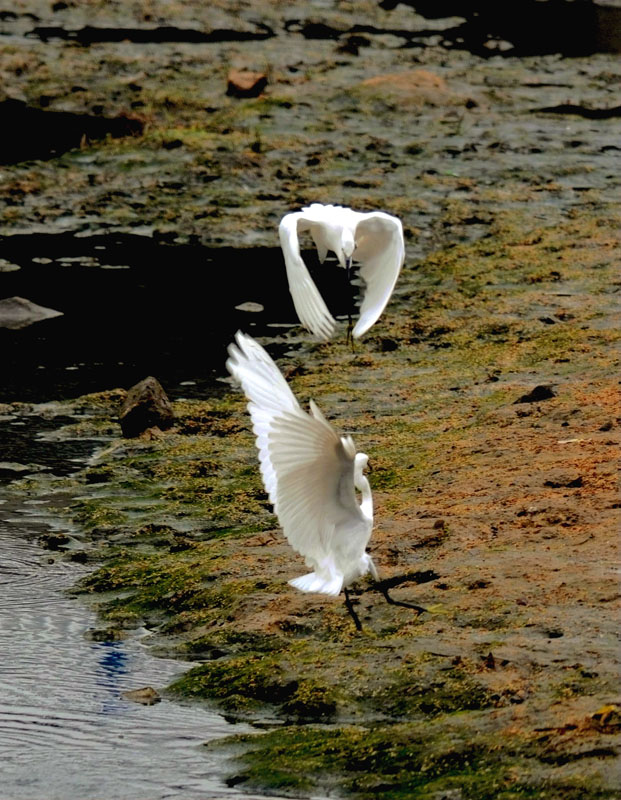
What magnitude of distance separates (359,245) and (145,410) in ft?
5.75

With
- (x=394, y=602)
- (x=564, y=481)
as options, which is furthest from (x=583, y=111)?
(x=394, y=602)

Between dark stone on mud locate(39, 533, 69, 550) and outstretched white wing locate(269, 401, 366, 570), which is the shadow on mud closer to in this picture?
dark stone on mud locate(39, 533, 69, 550)

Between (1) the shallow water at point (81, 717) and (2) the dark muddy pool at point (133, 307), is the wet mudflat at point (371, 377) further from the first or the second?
(1) the shallow water at point (81, 717)

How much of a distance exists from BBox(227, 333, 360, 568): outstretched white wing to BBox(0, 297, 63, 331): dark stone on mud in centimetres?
544

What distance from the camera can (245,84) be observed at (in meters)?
16.1

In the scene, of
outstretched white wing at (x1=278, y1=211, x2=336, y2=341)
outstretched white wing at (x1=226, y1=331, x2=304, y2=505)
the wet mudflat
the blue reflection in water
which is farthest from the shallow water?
outstretched white wing at (x1=278, y1=211, x2=336, y2=341)

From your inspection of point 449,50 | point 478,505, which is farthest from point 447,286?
point 449,50

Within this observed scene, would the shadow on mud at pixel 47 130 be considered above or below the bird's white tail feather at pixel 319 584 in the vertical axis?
above

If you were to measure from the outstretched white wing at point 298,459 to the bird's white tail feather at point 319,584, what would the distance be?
8 centimetres

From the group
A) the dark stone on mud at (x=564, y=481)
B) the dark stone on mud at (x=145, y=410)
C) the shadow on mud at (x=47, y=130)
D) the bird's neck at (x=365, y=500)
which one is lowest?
the dark stone on mud at (x=145, y=410)

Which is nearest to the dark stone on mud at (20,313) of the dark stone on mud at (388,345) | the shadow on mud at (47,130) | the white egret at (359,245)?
the dark stone on mud at (388,345)

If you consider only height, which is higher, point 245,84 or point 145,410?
point 245,84

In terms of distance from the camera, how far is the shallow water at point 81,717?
16.5 ft

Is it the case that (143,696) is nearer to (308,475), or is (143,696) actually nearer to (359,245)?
(308,475)
